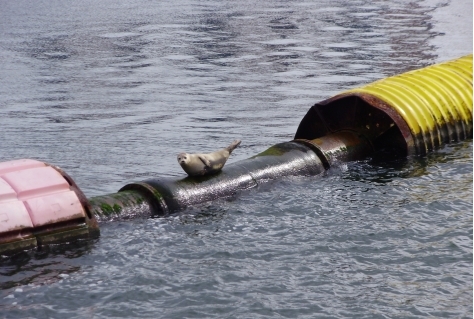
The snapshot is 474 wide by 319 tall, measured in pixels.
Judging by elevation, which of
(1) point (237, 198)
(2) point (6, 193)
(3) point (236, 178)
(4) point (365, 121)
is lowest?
(1) point (237, 198)

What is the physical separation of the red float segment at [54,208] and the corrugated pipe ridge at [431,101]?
4525 mm

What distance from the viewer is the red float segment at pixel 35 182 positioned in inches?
341

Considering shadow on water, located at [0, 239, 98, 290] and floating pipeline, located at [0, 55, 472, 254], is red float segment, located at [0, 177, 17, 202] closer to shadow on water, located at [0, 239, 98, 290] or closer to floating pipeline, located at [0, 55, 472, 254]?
floating pipeline, located at [0, 55, 472, 254]

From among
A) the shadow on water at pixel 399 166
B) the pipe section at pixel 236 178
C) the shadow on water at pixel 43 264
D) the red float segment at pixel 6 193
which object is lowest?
the shadow on water at pixel 399 166

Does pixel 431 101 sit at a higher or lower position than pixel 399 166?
higher

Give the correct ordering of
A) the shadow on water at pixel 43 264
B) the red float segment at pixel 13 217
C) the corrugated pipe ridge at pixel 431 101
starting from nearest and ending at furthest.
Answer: the shadow on water at pixel 43 264, the red float segment at pixel 13 217, the corrugated pipe ridge at pixel 431 101

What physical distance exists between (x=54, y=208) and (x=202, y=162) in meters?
1.99

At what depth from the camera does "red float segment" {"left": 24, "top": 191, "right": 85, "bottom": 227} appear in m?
8.50

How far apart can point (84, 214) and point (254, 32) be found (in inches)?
602

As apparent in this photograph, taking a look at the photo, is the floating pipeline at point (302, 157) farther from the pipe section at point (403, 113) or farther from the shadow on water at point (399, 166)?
the shadow on water at point (399, 166)

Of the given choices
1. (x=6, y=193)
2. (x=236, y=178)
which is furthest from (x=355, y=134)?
(x=6, y=193)

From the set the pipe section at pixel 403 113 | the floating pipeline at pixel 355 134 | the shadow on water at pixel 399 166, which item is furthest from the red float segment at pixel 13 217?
the pipe section at pixel 403 113

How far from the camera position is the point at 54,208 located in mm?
8578

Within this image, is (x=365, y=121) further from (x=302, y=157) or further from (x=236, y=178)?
(x=236, y=178)
